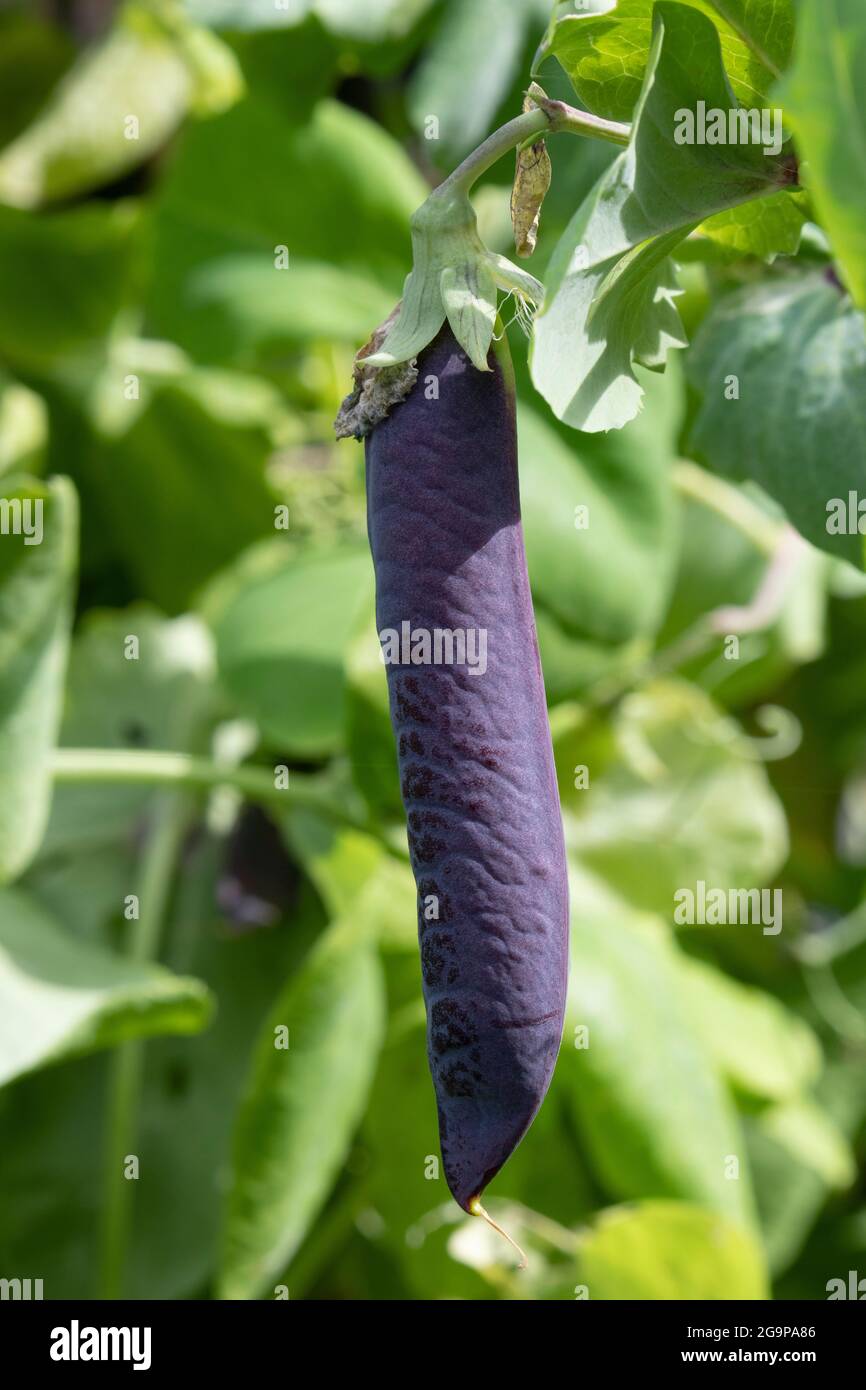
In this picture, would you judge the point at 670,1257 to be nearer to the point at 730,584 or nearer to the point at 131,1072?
the point at 131,1072

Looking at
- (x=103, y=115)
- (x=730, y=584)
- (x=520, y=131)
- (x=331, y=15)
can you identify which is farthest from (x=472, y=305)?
(x=103, y=115)

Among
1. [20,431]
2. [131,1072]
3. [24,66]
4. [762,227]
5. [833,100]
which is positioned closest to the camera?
[833,100]

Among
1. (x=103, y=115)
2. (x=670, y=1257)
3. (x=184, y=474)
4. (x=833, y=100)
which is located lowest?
(x=670, y=1257)

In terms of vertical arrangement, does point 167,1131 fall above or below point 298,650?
below

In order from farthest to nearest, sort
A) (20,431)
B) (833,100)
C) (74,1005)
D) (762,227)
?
(20,431) < (74,1005) < (762,227) < (833,100)

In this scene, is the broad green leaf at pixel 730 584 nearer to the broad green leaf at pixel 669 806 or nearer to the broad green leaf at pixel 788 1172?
the broad green leaf at pixel 669 806

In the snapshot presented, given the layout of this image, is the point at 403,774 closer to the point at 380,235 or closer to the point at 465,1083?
the point at 465,1083
